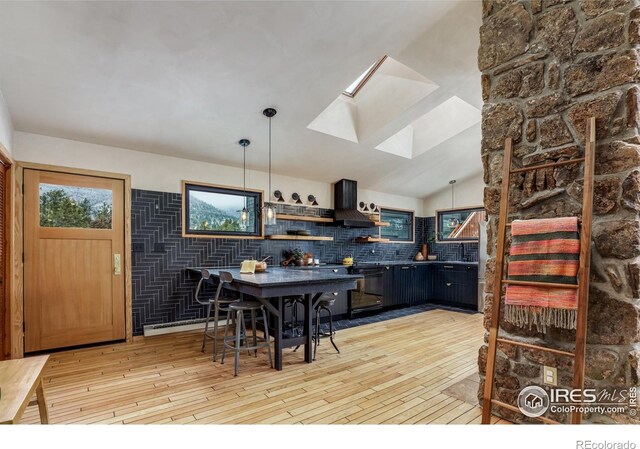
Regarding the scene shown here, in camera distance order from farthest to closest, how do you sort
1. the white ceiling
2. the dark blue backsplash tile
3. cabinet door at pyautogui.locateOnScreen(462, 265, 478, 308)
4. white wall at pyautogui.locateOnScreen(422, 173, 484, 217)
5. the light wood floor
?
white wall at pyautogui.locateOnScreen(422, 173, 484, 217) < cabinet door at pyautogui.locateOnScreen(462, 265, 478, 308) < the dark blue backsplash tile < the white ceiling < the light wood floor

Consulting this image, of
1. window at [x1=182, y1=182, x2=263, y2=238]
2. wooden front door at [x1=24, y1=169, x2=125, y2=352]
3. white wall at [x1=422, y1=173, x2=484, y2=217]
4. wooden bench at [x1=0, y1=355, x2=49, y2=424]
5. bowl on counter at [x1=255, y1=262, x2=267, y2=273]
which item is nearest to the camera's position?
wooden bench at [x1=0, y1=355, x2=49, y2=424]

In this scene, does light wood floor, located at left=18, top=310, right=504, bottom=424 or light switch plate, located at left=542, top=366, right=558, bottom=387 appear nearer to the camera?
light switch plate, located at left=542, top=366, right=558, bottom=387

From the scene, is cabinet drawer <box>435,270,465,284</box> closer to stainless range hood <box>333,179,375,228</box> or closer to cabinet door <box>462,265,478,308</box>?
cabinet door <box>462,265,478,308</box>

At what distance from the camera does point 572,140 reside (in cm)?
196

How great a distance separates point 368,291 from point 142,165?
12.7 ft

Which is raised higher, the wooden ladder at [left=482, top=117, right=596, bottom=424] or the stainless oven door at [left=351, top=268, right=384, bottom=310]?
the wooden ladder at [left=482, top=117, right=596, bottom=424]

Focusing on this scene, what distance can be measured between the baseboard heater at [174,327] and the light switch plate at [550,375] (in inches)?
146

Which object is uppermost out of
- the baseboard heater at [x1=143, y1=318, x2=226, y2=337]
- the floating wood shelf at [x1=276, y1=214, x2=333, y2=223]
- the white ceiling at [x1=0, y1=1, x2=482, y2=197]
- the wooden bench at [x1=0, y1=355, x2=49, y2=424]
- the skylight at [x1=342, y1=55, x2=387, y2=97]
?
the skylight at [x1=342, y1=55, x2=387, y2=97]

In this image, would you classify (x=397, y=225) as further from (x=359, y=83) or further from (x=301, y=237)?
(x=359, y=83)

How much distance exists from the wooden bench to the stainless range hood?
178 inches

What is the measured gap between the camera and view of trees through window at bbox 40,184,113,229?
376cm

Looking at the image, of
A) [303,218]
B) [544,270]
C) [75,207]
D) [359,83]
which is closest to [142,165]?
[75,207]

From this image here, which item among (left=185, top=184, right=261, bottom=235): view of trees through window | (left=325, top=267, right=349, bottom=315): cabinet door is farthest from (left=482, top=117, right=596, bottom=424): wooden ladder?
(left=185, top=184, right=261, bottom=235): view of trees through window

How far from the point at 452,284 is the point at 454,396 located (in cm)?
418
